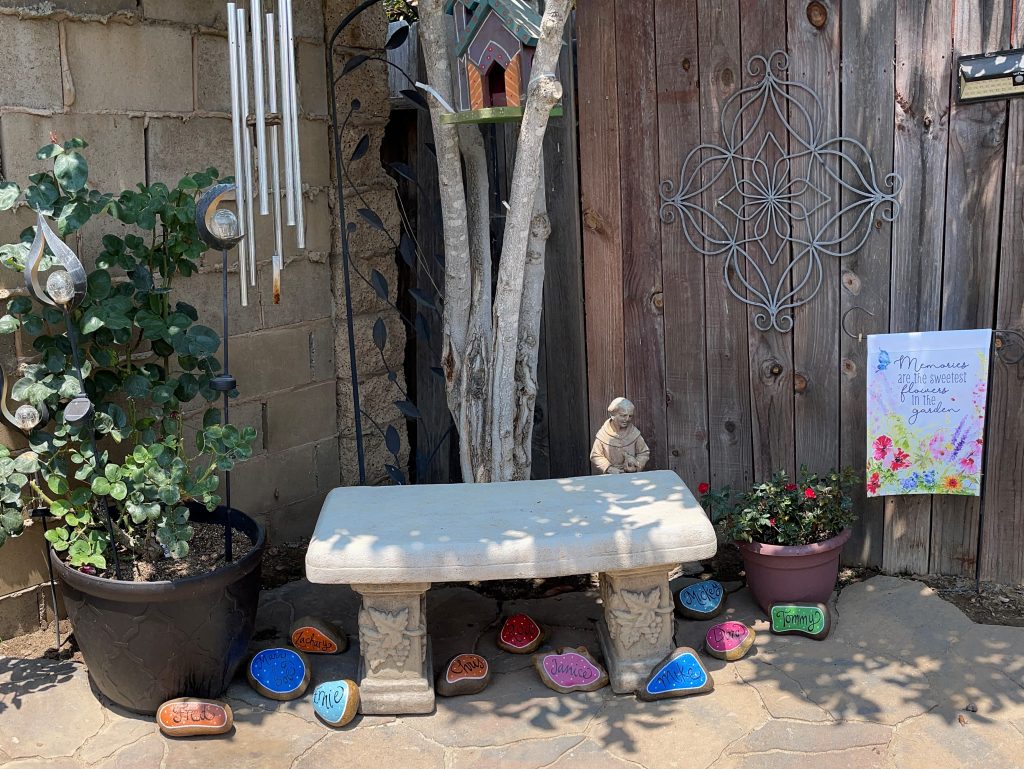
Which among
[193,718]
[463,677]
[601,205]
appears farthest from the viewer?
[601,205]

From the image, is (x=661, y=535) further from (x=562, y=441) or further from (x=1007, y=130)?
(x=1007, y=130)

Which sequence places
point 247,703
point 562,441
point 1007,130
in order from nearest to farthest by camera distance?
point 247,703 < point 1007,130 < point 562,441

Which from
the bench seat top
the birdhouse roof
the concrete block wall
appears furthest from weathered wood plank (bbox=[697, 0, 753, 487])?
the concrete block wall

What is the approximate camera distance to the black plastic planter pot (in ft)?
11.6

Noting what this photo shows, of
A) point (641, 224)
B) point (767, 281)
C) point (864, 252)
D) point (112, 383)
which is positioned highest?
point (641, 224)

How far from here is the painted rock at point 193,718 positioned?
3549 mm

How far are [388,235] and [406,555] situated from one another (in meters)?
2.10

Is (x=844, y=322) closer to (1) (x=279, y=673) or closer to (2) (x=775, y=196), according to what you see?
(2) (x=775, y=196)

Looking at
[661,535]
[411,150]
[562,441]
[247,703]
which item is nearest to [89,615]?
[247,703]

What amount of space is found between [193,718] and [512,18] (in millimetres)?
2590

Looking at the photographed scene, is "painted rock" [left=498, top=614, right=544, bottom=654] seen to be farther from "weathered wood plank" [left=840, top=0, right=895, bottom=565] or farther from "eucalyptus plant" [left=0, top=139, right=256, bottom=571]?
"weathered wood plank" [left=840, top=0, right=895, bottom=565]

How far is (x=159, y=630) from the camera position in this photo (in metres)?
3.57

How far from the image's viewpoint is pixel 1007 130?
4035 mm

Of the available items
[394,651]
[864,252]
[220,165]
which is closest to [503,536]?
[394,651]
